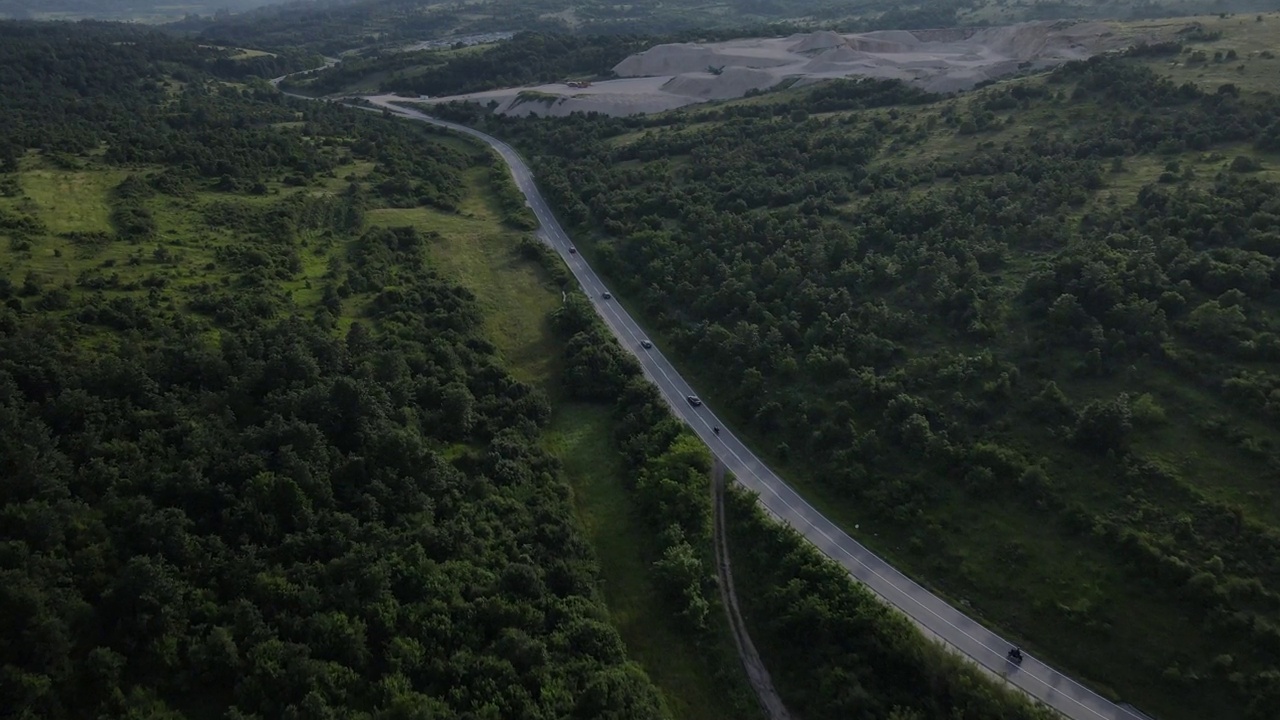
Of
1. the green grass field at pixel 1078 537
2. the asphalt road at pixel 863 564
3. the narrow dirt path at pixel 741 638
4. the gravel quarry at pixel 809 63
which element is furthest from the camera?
the gravel quarry at pixel 809 63

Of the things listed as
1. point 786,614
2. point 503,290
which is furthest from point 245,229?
point 786,614

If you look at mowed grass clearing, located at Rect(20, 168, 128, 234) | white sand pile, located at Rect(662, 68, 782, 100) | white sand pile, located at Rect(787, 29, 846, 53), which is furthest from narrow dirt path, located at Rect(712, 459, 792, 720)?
white sand pile, located at Rect(787, 29, 846, 53)

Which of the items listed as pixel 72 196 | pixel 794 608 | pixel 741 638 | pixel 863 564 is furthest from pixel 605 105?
pixel 794 608

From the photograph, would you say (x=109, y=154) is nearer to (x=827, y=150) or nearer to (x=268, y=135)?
(x=268, y=135)

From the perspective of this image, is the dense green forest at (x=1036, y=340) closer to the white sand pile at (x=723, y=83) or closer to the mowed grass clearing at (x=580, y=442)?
the mowed grass clearing at (x=580, y=442)

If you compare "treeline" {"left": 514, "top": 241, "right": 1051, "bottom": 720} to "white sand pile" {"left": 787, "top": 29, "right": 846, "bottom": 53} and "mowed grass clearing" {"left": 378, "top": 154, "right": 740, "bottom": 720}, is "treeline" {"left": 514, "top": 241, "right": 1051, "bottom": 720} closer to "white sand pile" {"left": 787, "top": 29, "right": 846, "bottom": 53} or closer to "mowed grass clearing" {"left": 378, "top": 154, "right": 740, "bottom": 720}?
"mowed grass clearing" {"left": 378, "top": 154, "right": 740, "bottom": 720}

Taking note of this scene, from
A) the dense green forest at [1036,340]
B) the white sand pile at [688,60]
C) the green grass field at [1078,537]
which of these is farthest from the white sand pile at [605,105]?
the green grass field at [1078,537]
